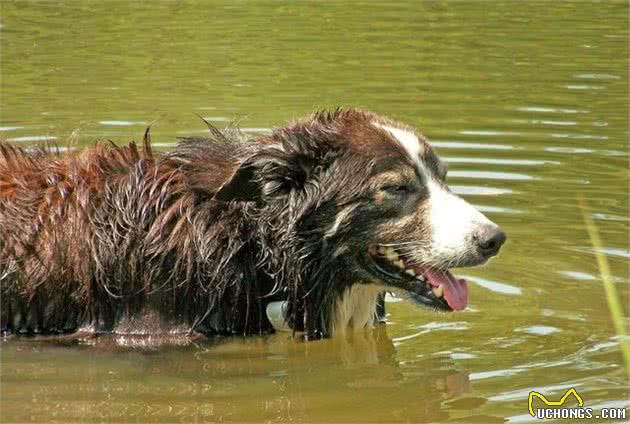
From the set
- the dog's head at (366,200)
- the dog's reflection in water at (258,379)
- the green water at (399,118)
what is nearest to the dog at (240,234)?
the dog's head at (366,200)

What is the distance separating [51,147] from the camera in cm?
1114

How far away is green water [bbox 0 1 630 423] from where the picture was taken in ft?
28.1

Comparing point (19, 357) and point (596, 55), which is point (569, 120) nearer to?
point (596, 55)

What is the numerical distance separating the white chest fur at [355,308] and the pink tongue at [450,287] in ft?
1.19

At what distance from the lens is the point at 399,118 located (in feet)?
50.4

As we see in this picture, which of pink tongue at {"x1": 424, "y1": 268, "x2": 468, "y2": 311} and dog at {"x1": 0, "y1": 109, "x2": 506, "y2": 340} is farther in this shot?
pink tongue at {"x1": 424, "y1": 268, "x2": 468, "y2": 311}

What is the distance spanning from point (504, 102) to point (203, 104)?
358 cm

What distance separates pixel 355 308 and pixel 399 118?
6131 millimetres

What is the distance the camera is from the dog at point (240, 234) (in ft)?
29.4

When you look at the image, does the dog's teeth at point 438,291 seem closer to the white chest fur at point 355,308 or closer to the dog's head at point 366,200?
the dog's head at point 366,200

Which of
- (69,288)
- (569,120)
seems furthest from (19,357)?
(569,120)

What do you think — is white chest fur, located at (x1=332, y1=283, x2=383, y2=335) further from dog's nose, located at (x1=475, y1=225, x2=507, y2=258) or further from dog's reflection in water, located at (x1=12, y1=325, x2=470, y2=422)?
dog's nose, located at (x1=475, y1=225, x2=507, y2=258)

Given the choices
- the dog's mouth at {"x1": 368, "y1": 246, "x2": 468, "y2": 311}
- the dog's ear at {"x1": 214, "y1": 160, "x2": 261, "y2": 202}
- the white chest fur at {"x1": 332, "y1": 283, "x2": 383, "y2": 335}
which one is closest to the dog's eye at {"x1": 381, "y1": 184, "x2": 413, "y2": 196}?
the dog's mouth at {"x1": 368, "y1": 246, "x2": 468, "y2": 311}

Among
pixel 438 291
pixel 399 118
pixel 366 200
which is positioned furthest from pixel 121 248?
pixel 399 118
